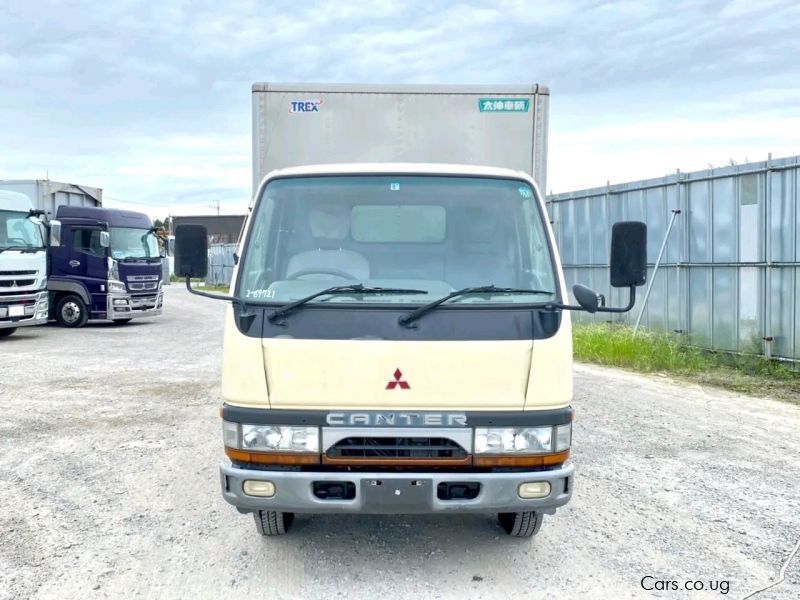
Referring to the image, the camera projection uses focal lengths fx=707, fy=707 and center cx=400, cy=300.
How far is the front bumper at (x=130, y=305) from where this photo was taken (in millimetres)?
17328

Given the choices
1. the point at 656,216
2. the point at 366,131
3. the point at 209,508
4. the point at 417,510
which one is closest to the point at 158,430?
the point at 209,508

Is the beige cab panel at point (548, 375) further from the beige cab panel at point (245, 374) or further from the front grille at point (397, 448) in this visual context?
the beige cab panel at point (245, 374)

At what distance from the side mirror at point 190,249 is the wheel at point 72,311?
14750 millimetres

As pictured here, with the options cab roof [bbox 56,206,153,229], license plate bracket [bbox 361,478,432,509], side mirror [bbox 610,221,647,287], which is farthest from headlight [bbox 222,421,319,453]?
cab roof [bbox 56,206,153,229]

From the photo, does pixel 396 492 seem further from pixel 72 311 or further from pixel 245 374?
pixel 72 311

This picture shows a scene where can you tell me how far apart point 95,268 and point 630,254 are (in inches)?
626

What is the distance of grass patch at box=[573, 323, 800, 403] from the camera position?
360 inches

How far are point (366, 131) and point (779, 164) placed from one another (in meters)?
7.12

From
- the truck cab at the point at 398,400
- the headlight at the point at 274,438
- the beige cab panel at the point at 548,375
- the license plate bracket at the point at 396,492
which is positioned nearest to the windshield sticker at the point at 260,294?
the truck cab at the point at 398,400

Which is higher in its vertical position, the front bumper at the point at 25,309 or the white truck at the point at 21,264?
the white truck at the point at 21,264

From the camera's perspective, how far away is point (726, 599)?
3486mm

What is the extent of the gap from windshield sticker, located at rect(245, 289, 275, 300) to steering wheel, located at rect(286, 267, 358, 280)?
188 millimetres

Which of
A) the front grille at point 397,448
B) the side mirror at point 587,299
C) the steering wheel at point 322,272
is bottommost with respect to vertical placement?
the front grille at point 397,448

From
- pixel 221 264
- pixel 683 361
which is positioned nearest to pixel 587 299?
pixel 683 361
